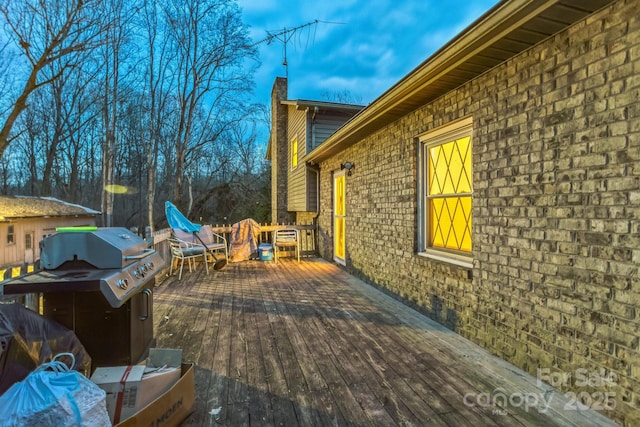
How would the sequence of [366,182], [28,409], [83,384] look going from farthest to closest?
[366,182] < [83,384] < [28,409]

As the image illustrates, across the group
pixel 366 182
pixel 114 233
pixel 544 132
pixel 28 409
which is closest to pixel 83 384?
pixel 28 409

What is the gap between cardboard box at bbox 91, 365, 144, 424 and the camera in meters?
1.71

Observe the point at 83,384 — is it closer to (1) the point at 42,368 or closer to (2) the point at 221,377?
(1) the point at 42,368

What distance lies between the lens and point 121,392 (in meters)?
1.75

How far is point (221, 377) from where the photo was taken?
261 centimetres

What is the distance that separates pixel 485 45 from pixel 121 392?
10.7 ft

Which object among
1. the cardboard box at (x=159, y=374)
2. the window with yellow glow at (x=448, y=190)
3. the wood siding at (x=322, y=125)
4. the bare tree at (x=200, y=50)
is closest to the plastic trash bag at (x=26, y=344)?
the cardboard box at (x=159, y=374)

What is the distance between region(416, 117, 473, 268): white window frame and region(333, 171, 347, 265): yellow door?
3.04 metres

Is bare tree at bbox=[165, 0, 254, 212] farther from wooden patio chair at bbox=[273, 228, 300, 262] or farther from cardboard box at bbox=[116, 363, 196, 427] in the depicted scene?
cardboard box at bbox=[116, 363, 196, 427]

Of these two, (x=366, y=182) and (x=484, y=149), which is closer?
Result: (x=484, y=149)

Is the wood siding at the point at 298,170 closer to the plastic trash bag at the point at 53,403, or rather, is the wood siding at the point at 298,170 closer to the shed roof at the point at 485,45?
the shed roof at the point at 485,45

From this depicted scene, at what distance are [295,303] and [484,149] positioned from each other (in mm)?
2990

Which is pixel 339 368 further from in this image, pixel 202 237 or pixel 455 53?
pixel 202 237

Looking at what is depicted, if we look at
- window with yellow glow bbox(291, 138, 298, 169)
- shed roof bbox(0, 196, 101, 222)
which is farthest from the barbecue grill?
shed roof bbox(0, 196, 101, 222)
